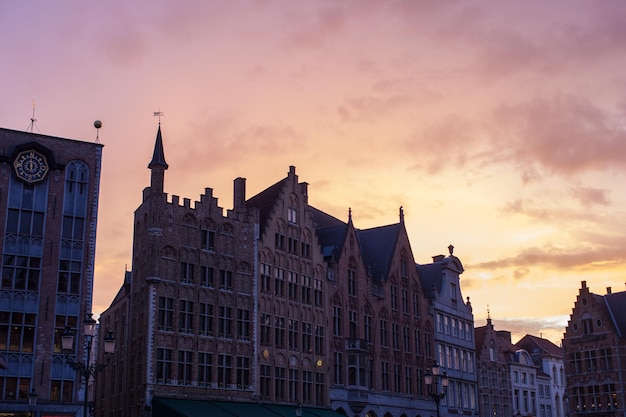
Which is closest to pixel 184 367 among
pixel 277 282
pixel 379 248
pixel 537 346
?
pixel 277 282

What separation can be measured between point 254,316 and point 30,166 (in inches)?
696

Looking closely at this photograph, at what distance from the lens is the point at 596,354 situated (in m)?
91.6

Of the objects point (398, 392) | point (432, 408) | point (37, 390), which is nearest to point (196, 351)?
point (37, 390)

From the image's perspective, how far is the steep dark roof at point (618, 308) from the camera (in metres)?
90.6

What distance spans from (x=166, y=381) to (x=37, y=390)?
7.94 m

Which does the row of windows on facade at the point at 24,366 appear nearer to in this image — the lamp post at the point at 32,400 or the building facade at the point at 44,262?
the building facade at the point at 44,262

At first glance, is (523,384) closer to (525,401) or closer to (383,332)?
(525,401)

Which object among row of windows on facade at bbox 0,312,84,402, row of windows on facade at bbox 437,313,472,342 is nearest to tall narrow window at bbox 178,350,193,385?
row of windows on facade at bbox 0,312,84,402

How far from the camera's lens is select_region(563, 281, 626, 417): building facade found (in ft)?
294

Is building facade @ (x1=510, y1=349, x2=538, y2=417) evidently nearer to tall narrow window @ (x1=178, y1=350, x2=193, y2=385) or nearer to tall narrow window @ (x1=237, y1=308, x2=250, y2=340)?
tall narrow window @ (x1=237, y1=308, x2=250, y2=340)

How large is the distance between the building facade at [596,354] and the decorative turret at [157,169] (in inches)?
2370

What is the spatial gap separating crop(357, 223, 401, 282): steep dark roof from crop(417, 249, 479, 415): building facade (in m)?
6.68

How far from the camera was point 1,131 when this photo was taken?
46.3 m

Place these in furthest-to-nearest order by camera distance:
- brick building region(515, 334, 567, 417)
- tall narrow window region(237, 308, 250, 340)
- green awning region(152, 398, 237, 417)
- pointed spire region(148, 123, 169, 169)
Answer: brick building region(515, 334, 567, 417), tall narrow window region(237, 308, 250, 340), pointed spire region(148, 123, 169, 169), green awning region(152, 398, 237, 417)
